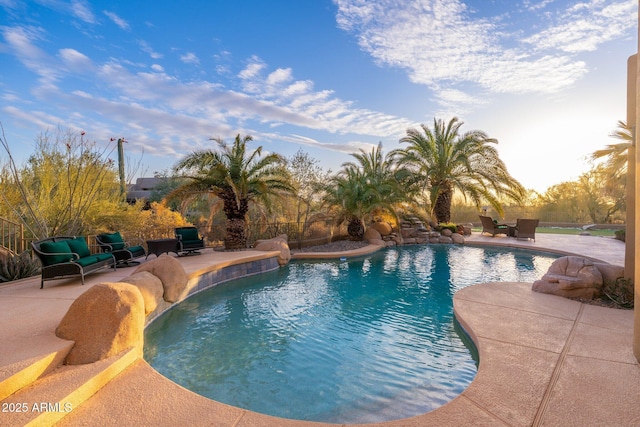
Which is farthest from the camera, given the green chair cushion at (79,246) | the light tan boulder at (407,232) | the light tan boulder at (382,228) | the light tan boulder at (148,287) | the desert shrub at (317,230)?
the light tan boulder at (407,232)

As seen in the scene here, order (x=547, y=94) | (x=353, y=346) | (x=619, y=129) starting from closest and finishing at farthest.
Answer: (x=353, y=346) → (x=547, y=94) → (x=619, y=129)

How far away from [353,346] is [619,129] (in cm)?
2221

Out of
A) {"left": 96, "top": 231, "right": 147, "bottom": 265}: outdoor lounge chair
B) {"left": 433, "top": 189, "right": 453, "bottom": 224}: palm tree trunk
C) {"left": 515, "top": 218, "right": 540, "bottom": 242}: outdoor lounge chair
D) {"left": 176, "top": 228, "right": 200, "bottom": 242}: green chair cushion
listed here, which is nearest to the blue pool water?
{"left": 96, "top": 231, "right": 147, "bottom": 265}: outdoor lounge chair

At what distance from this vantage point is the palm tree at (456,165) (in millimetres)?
16141

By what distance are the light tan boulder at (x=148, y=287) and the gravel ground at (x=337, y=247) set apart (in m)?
7.49

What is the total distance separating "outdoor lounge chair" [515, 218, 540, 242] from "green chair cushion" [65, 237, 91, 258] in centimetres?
1674

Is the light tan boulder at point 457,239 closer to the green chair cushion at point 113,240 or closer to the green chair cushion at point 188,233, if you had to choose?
the green chair cushion at point 188,233

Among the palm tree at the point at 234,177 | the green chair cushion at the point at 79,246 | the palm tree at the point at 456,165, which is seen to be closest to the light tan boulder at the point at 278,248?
the palm tree at the point at 234,177

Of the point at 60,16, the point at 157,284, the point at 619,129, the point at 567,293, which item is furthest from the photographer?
the point at 619,129

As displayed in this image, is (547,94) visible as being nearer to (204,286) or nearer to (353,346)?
(353,346)

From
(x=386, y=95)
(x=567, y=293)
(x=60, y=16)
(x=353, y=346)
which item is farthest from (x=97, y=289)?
→ (x=386, y=95)

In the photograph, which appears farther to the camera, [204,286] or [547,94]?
[547,94]

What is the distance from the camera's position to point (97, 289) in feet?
11.3

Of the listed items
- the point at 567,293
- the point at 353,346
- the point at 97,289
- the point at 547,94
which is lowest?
the point at 353,346
